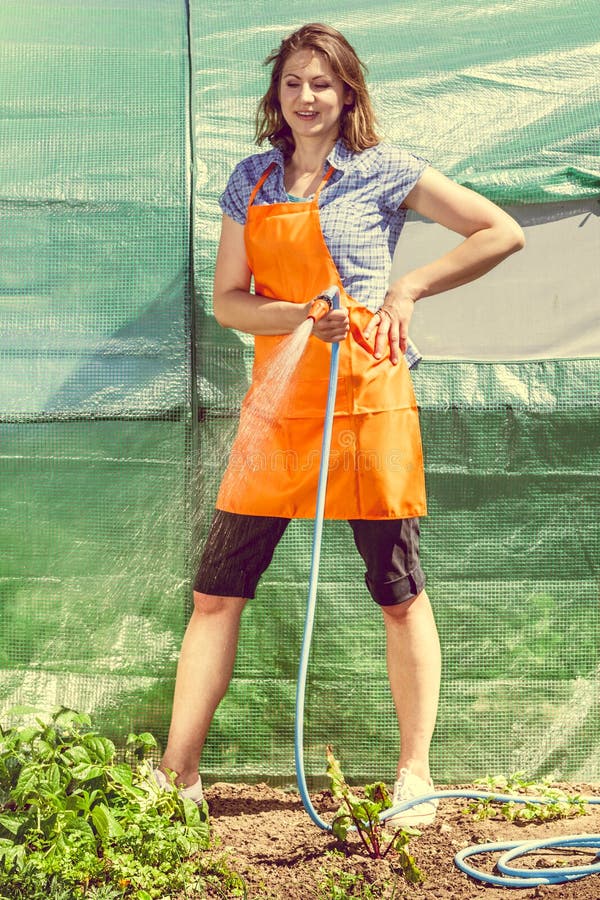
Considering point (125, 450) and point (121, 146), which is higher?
point (121, 146)

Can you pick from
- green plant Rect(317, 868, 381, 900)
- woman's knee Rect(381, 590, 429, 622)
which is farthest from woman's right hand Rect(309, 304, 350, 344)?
green plant Rect(317, 868, 381, 900)

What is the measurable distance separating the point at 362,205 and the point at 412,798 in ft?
5.76

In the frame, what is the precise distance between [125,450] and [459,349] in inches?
44.7

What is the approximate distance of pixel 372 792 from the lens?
3.16 metres

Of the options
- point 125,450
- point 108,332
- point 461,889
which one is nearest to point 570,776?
point 461,889

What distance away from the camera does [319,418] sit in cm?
338

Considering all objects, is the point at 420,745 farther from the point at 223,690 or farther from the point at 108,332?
the point at 108,332

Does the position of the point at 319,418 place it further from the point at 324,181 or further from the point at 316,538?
the point at 324,181

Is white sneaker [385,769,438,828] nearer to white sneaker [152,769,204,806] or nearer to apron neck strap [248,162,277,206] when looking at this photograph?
white sneaker [152,769,204,806]

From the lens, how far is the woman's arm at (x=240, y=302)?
3377 mm

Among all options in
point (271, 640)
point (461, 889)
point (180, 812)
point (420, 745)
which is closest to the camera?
point (461, 889)

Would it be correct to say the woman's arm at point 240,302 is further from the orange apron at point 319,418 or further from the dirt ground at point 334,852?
the dirt ground at point 334,852

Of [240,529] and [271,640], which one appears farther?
[271,640]

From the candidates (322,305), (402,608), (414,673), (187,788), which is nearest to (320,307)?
(322,305)
